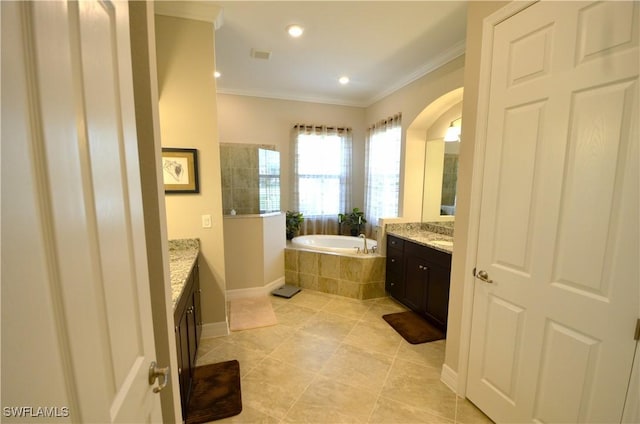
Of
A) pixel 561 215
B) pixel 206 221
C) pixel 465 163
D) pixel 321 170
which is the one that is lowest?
pixel 206 221

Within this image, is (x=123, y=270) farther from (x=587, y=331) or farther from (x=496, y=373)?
(x=496, y=373)

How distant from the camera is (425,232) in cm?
346

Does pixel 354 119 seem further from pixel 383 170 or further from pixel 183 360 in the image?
pixel 183 360

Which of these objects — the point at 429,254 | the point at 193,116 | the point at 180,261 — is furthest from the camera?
the point at 429,254

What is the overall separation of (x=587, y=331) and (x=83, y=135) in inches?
76.1

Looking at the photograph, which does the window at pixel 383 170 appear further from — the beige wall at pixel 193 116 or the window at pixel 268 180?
the beige wall at pixel 193 116

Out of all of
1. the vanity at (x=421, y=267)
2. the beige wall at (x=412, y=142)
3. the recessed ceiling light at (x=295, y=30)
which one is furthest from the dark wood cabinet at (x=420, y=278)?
the recessed ceiling light at (x=295, y=30)

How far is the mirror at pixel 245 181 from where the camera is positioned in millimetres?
3512

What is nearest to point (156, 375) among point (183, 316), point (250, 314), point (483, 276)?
point (183, 316)

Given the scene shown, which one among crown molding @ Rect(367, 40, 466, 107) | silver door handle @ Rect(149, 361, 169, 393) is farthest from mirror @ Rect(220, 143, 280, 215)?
silver door handle @ Rect(149, 361, 169, 393)

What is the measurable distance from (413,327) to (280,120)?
365 centimetres

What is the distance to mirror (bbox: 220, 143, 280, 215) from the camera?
351cm

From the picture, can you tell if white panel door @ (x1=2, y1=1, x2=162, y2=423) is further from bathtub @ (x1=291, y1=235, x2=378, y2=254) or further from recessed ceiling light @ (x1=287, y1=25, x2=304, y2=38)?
bathtub @ (x1=291, y1=235, x2=378, y2=254)

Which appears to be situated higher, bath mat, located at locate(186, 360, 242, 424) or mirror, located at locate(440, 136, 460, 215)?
mirror, located at locate(440, 136, 460, 215)
